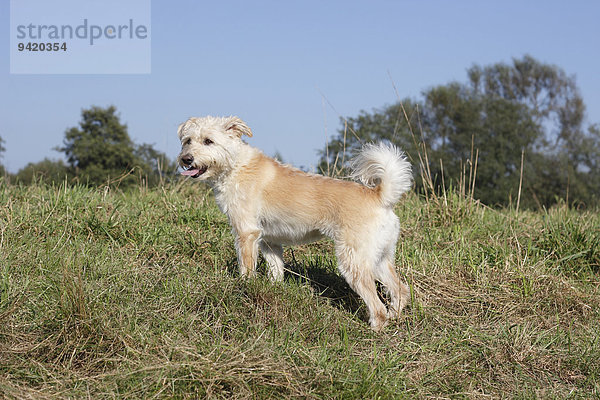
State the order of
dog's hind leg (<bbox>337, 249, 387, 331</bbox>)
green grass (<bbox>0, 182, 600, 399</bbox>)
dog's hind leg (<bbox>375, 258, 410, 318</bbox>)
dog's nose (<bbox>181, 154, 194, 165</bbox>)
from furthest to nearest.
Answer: dog's nose (<bbox>181, 154, 194, 165</bbox>)
dog's hind leg (<bbox>375, 258, 410, 318</bbox>)
dog's hind leg (<bbox>337, 249, 387, 331</bbox>)
green grass (<bbox>0, 182, 600, 399</bbox>)

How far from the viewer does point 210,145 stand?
18.1ft

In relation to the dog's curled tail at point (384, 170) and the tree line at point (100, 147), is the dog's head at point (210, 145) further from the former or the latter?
the tree line at point (100, 147)

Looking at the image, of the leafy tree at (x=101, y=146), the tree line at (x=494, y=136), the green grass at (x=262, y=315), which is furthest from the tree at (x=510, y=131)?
the green grass at (x=262, y=315)

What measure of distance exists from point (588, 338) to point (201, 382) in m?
3.56

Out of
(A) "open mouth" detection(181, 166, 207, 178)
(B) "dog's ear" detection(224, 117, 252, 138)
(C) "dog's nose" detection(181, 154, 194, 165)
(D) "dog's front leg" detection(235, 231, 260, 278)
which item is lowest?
(D) "dog's front leg" detection(235, 231, 260, 278)

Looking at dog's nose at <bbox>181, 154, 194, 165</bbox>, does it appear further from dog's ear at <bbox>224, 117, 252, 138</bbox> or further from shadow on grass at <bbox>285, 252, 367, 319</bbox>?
shadow on grass at <bbox>285, 252, 367, 319</bbox>

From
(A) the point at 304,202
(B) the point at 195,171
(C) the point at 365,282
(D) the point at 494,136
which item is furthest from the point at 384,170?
(D) the point at 494,136

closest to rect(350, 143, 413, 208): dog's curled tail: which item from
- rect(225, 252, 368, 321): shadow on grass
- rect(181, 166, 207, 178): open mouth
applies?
rect(225, 252, 368, 321): shadow on grass

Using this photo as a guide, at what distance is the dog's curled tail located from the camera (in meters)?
5.00

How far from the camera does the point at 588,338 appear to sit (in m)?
4.89

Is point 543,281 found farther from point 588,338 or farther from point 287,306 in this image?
point 287,306

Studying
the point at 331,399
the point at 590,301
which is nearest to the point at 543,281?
the point at 590,301

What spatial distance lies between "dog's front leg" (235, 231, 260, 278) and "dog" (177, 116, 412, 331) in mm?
10

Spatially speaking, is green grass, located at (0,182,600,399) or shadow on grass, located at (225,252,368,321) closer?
green grass, located at (0,182,600,399)
